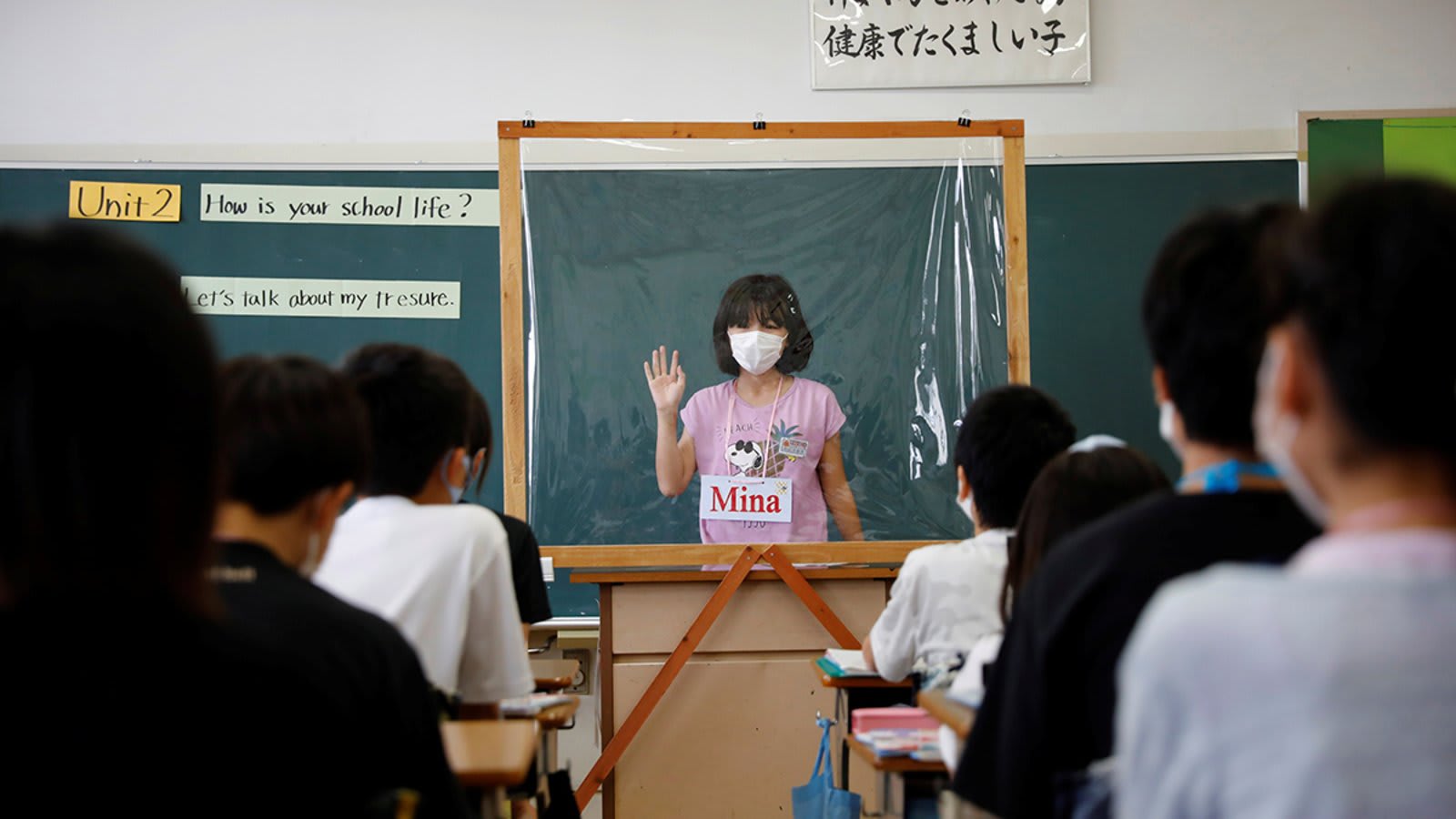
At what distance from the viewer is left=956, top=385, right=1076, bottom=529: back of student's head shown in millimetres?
2068

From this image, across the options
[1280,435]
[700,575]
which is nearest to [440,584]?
[1280,435]

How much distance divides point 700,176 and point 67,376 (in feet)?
9.53

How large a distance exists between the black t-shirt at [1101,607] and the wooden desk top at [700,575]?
207 cm

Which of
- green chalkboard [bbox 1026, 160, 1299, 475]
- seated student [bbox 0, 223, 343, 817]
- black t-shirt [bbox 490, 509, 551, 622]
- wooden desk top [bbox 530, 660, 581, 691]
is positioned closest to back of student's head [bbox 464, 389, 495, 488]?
black t-shirt [bbox 490, 509, 551, 622]

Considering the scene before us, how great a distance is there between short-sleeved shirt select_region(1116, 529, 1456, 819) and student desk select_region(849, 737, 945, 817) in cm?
115

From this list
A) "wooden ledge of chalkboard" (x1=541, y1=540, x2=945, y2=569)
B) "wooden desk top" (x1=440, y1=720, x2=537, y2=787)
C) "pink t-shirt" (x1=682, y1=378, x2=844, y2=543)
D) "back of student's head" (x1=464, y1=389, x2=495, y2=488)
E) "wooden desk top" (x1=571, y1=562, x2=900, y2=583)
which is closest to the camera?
"wooden desk top" (x1=440, y1=720, x2=537, y2=787)

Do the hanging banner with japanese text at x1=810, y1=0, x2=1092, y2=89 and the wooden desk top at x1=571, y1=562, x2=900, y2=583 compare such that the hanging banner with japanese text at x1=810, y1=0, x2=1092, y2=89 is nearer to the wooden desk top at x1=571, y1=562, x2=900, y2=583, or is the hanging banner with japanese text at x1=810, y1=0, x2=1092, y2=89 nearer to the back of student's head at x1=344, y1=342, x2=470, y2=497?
the wooden desk top at x1=571, y1=562, x2=900, y2=583

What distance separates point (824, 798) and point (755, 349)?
1.39 metres

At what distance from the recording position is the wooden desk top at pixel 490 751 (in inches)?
50.9

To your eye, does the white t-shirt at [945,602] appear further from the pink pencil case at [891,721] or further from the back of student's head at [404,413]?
the back of student's head at [404,413]

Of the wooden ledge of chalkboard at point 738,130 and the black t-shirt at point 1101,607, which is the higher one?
the wooden ledge of chalkboard at point 738,130

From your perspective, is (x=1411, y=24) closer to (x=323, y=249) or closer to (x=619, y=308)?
(x=619, y=308)

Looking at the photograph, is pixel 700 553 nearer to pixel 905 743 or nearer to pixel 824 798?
pixel 824 798

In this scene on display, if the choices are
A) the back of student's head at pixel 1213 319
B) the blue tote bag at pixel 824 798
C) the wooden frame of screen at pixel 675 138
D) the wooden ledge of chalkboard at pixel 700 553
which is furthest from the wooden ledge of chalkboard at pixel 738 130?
the back of student's head at pixel 1213 319
